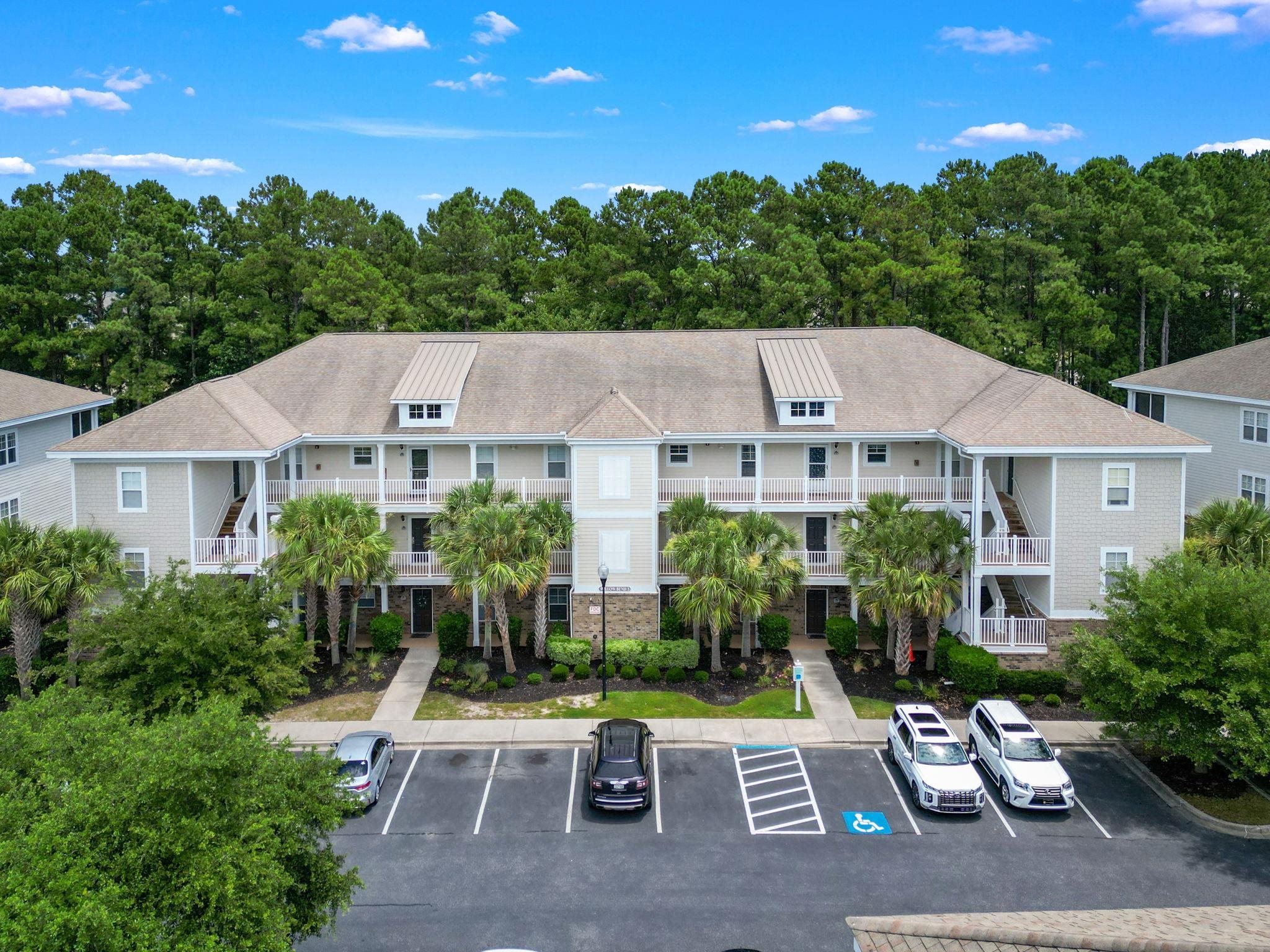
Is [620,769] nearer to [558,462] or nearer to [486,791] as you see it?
[486,791]

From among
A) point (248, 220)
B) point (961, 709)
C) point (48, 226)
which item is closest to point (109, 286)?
point (48, 226)

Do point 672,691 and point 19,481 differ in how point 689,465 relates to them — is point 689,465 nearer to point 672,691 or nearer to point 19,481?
point 672,691

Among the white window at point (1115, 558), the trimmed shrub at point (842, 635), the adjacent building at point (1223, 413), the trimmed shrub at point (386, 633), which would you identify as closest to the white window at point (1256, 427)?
the adjacent building at point (1223, 413)

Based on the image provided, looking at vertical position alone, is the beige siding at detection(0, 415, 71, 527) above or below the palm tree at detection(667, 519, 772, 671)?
above

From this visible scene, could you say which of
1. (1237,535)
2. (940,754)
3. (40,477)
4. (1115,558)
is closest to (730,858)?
(940,754)

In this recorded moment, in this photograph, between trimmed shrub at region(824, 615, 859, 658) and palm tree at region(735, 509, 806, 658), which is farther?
trimmed shrub at region(824, 615, 859, 658)

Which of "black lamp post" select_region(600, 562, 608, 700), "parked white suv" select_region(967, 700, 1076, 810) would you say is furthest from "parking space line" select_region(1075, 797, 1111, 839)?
"black lamp post" select_region(600, 562, 608, 700)

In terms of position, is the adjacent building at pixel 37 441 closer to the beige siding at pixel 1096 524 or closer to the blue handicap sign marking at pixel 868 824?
the blue handicap sign marking at pixel 868 824

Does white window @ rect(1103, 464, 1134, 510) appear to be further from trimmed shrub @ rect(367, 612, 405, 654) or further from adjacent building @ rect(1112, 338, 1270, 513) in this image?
trimmed shrub @ rect(367, 612, 405, 654)
